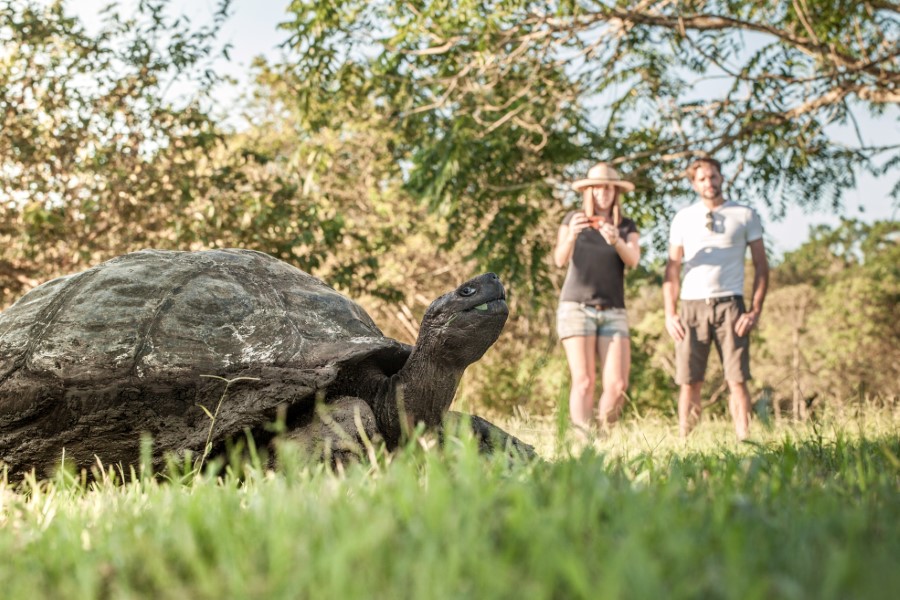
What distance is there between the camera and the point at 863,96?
309 inches

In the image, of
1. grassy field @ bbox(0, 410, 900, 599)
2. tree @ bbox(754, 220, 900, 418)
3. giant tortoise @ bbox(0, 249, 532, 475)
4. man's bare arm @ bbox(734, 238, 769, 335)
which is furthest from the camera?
tree @ bbox(754, 220, 900, 418)

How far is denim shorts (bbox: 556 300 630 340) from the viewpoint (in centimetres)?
570

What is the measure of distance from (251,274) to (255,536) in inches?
102

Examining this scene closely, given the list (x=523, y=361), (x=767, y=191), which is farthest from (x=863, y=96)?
(x=523, y=361)

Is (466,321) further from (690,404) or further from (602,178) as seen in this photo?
(690,404)

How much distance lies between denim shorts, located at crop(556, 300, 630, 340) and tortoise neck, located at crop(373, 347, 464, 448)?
84.0 inches

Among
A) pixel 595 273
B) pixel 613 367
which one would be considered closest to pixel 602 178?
pixel 595 273

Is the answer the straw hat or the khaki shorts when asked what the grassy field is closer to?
the khaki shorts

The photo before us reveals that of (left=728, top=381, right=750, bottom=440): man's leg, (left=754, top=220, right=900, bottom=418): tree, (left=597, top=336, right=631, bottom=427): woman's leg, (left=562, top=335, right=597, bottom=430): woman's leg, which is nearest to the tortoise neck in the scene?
(left=562, top=335, right=597, bottom=430): woman's leg

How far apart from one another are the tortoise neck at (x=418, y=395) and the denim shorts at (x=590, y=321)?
2133 millimetres

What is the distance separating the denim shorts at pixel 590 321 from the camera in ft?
18.7

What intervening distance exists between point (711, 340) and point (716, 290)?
0.41 meters

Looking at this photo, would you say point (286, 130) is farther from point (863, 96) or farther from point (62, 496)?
point (62, 496)

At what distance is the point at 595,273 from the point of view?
18.8 feet
